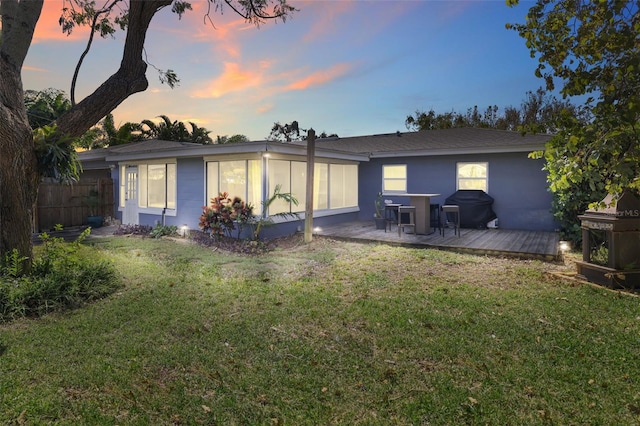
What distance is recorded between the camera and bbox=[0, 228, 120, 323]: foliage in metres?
4.53

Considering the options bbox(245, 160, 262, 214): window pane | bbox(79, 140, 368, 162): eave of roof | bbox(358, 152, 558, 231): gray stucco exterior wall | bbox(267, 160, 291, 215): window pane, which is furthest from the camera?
bbox(358, 152, 558, 231): gray stucco exterior wall

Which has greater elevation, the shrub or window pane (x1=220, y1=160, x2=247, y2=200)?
window pane (x1=220, y1=160, x2=247, y2=200)

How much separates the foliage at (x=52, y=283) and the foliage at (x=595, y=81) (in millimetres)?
5556

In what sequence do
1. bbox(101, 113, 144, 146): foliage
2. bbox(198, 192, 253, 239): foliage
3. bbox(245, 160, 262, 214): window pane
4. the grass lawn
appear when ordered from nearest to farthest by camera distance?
the grass lawn < bbox(198, 192, 253, 239): foliage < bbox(245, 160, 262, 214): window pane < bbox(101, 113, 144, 146): foliage

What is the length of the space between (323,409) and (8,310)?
4.09 m

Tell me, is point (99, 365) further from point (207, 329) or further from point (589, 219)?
point (589, 219)

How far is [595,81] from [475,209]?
9514 millimetres

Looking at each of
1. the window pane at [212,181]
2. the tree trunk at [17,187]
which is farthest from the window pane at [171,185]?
the tree trunk at [17,187]

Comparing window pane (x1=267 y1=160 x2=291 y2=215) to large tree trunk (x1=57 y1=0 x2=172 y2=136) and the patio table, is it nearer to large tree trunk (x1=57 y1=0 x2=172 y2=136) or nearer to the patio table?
the patio table

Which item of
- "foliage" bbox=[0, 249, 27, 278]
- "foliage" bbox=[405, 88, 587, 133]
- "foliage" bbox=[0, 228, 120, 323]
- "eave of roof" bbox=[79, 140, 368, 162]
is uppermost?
"foliage" bbox=[405, 88, 587, 133]

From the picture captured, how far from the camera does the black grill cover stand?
445 inches

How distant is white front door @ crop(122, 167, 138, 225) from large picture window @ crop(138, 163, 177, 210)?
0.77 feet

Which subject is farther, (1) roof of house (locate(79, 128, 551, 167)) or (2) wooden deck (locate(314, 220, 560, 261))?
(1) roof of house (locate(79, 128, 551, 167))

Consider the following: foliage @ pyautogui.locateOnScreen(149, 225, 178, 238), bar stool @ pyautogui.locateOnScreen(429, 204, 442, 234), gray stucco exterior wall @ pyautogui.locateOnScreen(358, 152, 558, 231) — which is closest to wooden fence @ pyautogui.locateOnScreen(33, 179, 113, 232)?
foliage @ pyautogui.locateOnScreen(149, 225, 178, 238)
